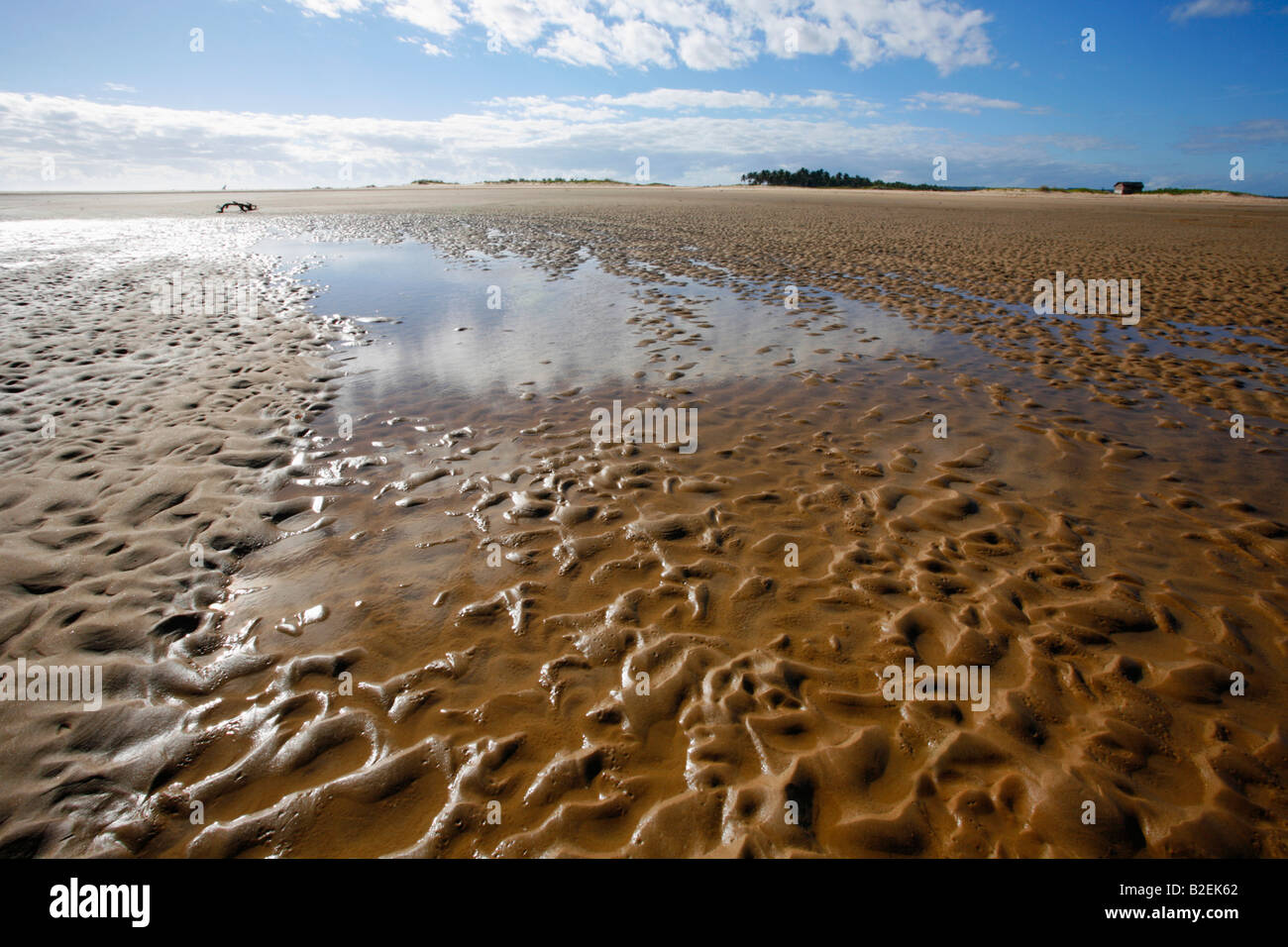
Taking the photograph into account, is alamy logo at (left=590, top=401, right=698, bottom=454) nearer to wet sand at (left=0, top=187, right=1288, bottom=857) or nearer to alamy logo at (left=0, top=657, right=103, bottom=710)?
wet sand at (left=0, top=187, right=1288, bottom=857)

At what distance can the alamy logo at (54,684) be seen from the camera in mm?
3582

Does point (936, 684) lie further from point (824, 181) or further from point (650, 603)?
point (824, 181)

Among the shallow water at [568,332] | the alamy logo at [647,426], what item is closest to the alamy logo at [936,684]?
the alamy logo at [647,426]

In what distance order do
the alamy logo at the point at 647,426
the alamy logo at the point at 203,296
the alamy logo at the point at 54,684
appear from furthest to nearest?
the alamy logo at the point at 203,296 → the alamy logo at the point at 647,426 → the alamy logo at the point at 54,684

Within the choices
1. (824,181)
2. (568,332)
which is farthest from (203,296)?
(824,181)

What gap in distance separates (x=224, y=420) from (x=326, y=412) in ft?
3.88

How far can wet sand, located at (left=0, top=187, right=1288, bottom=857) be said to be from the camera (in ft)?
9.78
